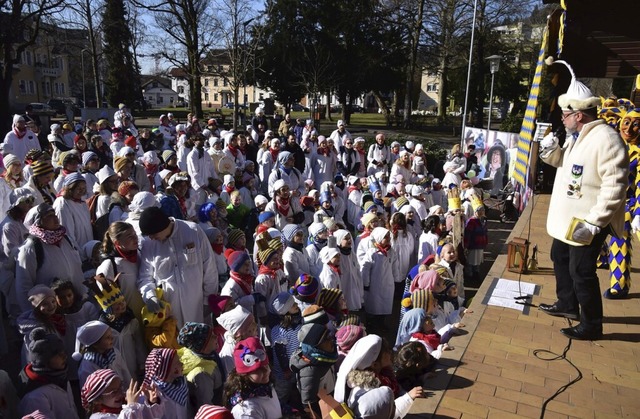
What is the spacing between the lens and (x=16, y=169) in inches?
290

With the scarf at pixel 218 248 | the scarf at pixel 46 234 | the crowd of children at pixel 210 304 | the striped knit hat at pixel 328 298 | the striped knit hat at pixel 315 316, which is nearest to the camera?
the crowd of children at pixel 210 304

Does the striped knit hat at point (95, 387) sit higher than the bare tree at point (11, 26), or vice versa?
the bare tree at point (11, 26)

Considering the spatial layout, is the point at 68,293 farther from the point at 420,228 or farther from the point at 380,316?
the point at 420,228

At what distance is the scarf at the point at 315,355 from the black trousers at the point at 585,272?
2.18 metres

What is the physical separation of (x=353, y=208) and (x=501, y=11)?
27537 millimetres

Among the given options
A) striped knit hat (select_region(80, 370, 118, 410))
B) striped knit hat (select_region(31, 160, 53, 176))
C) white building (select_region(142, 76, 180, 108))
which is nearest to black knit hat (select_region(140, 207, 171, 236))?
striped knit hat (select_region(80, 370, 118, 410))

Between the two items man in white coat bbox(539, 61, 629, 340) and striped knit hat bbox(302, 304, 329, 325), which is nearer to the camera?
man in white coat bbox(539, 61, 629, 340)

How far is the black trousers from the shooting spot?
14.1ft

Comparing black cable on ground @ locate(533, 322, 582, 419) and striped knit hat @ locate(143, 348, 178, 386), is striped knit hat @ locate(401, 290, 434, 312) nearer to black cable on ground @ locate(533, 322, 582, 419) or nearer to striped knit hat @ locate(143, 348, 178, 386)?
black cable on ground @ locate(533, 322, 582, 419)

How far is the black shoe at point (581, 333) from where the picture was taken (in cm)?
459

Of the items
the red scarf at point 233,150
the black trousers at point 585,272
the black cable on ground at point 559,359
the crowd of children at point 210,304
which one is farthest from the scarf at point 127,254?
the red scarf at point 233,150

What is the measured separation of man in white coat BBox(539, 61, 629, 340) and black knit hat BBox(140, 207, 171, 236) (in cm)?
342

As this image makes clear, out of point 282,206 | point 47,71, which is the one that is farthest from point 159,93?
point 282,206

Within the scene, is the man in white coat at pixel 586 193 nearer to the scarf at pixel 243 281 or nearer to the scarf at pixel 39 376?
the scarf at pixel 243 281
